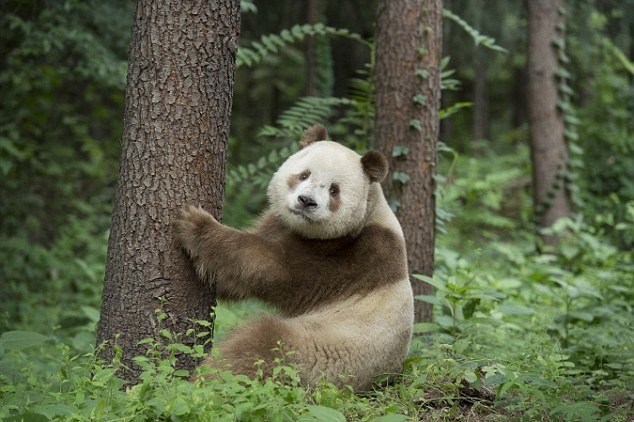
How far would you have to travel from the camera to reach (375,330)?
4523 millimetres

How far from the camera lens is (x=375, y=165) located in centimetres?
482

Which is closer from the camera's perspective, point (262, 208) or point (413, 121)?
point (413, 121)

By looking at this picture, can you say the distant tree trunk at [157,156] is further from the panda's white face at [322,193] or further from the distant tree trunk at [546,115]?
the distant tree trunk at [546,115]

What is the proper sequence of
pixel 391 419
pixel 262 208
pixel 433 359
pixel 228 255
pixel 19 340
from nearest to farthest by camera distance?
pixel 391 419, pixel 19 340, pixel 228 255, pixel 433 359, pixel 262 208

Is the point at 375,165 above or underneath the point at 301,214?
above

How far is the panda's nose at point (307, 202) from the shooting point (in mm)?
4509

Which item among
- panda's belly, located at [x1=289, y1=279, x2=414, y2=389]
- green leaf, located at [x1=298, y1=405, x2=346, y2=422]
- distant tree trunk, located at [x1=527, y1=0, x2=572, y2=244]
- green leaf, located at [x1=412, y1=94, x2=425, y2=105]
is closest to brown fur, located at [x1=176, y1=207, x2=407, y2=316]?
panda's belly, located at [x1=289, y1=279, x2=414, y2=389]

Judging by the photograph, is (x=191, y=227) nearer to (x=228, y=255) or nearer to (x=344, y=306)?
(x=228, y=255)

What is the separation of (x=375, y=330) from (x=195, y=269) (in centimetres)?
124

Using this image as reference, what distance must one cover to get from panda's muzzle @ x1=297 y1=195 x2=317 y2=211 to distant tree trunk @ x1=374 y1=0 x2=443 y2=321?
2.04m

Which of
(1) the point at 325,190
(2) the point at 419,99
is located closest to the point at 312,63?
(2) the point at 419,99

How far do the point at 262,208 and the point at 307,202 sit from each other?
24.4 feet

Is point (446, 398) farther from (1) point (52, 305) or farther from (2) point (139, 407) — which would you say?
(1) point (52, 305)

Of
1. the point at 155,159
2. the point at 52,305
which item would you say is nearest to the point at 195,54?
the point at 155,159
